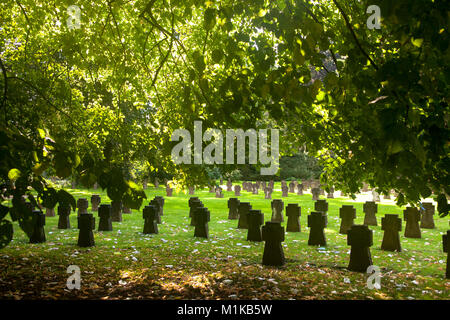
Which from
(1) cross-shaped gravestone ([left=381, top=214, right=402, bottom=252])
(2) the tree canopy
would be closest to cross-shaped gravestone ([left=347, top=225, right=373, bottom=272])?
(2) the tree canopy

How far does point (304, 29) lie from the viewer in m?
3.49

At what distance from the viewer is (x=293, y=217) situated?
→ 12.0 m

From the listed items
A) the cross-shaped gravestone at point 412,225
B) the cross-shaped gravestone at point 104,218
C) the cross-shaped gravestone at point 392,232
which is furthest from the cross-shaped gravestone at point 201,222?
the cross-shaped gravestone at point 412,225

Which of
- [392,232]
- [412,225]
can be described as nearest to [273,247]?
[392,232]

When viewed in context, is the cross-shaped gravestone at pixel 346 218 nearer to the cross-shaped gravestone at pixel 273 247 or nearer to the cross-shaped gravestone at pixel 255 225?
the cross-shaped gravestone at pixel 255 225

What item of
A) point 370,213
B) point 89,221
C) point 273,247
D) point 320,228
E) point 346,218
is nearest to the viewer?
point 273,247

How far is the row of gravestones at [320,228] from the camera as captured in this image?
695 centimetres

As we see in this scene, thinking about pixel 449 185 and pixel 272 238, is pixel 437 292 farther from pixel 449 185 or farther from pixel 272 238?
pixel 272 238

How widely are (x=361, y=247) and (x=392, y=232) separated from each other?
2627mm

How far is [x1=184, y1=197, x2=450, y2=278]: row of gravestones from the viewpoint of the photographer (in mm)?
6953

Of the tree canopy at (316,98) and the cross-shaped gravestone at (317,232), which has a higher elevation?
the tree canopy at (316,98)

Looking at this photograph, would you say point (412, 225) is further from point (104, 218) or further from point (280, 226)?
point (104, 218)

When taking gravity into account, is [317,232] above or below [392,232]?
below

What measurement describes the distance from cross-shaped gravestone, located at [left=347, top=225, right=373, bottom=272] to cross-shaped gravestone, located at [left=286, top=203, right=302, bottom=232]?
4.89 meters
